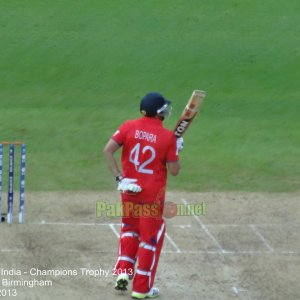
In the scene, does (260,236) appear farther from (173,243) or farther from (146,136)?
(146,136)

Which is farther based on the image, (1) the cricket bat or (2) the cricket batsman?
(1) the cricket bat

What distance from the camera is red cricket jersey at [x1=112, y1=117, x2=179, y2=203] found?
8.62 meters

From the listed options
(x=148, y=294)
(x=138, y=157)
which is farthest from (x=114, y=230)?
(x=138, y=157)

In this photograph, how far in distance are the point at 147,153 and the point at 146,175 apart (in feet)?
0.86

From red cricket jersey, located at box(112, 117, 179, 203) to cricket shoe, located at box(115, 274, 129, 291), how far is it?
0.90 m

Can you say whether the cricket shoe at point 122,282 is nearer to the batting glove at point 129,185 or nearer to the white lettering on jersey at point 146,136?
the batting glove at point 129,185

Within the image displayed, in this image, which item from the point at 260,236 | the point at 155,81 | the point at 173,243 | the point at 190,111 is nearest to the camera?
the point at 190,111

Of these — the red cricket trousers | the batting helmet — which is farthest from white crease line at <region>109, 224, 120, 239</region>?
the batting helmet

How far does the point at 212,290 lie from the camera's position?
29.7 ft

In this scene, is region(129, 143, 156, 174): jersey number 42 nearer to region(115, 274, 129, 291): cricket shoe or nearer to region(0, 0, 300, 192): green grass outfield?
region(115, 274, 129, 291): cricket shoe

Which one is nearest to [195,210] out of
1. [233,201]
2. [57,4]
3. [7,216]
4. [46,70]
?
[233,201]

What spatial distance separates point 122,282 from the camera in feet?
28.8

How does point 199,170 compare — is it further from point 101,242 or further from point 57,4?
point 57,4

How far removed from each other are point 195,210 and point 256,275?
2.70m
